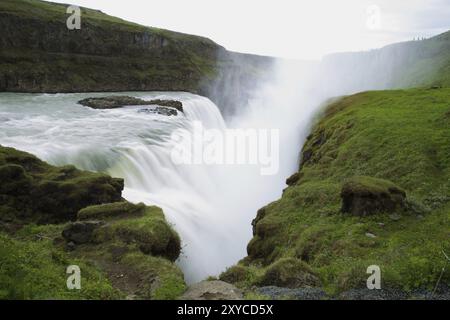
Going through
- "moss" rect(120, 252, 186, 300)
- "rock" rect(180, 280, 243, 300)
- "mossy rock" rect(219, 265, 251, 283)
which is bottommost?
"mossy rock" rect(219, 265, 251, 283)

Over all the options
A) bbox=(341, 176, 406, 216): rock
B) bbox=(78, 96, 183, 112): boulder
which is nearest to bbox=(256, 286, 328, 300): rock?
bbox=(341, 176, 406, 216): rock

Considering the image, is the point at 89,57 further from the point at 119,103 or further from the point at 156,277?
the point at 156,277

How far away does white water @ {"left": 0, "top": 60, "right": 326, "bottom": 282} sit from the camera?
28636 mm

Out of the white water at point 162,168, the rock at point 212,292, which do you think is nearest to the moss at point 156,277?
the rock at point 212,292

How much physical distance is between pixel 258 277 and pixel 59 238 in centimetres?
845

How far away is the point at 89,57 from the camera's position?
10406 cm

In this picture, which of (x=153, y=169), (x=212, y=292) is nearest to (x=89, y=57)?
(x=153, y=169)

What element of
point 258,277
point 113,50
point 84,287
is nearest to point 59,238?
point 84,287

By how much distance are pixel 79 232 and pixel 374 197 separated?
45.0ft

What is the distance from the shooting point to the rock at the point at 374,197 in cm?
1986

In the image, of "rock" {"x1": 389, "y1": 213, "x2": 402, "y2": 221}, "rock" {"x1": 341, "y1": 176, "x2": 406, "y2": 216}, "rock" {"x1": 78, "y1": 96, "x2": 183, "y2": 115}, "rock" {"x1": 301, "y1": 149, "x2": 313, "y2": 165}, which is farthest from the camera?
"rock" {"x1": 78, "y1": 96, "x2": 183, "y2": 115}

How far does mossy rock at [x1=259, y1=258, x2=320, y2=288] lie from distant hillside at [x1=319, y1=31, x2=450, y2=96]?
465ft

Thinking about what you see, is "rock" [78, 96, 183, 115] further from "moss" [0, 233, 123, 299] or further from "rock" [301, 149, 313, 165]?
"moss" [0, 233, 123, 299]

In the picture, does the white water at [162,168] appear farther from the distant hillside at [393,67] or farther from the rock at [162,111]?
the distant hillside at [393,67]
